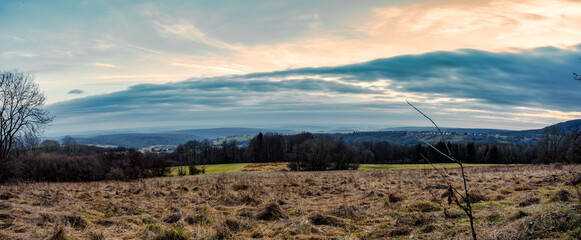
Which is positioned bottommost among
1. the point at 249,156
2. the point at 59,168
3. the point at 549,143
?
the point at 249,156

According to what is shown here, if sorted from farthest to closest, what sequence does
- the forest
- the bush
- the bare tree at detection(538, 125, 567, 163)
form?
the bare tree at detection(538, 125, 567, 163), the bush, the forest

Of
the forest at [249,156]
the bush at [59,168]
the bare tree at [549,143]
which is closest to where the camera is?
the forest at [249,156]

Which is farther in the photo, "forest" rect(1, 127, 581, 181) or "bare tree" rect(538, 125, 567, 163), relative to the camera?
"bare tree" rect(538, 125, 567, 163)

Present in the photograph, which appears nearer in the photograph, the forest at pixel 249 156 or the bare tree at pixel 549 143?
the forest at pixel 249 156

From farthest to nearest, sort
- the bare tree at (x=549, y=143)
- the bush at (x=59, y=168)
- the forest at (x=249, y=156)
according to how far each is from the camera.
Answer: the bare tree at (x=549, y=143) < the bush at (x=59, y=168) < the forest at (x=249, y=156)

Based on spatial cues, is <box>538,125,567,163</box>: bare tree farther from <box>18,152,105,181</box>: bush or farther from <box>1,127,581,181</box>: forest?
<box>18,152,105,181</box>: bush

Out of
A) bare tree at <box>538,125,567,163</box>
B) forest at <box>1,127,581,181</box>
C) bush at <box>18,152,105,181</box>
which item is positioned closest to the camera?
forest at <box>1,127,581,181</box>

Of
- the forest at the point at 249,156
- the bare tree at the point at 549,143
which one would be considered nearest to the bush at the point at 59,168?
the forest at the point at 249,156

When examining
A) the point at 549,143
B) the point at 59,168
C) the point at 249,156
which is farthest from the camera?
the point at 249,156

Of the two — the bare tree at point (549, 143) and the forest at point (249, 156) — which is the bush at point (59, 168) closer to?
the forest at point (249, 156)

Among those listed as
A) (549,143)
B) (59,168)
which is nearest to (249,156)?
(59,168)

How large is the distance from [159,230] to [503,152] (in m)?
108

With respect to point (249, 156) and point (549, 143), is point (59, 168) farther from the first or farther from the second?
point (549, 143)

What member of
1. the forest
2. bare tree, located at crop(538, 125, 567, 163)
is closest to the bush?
the forest
